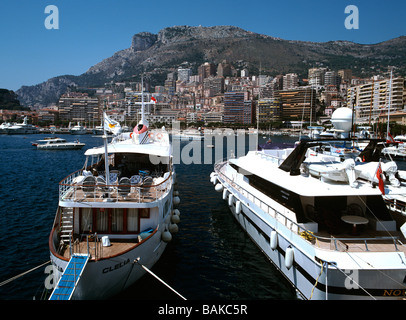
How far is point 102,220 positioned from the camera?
10078 mm

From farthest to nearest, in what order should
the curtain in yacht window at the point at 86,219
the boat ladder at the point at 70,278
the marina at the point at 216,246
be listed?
the curtain in yacht window at the point at 86,219
the marina at the point at 216,246
the boat ladder at the point at 70,278

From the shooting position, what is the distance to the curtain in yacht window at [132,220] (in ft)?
33.4

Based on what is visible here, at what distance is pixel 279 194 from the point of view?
11.6m

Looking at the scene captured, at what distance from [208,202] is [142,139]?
653cm

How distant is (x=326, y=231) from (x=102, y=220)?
727cm

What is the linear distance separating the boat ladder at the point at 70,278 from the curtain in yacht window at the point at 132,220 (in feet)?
7.17

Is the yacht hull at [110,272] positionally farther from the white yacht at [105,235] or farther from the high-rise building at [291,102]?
the high-rise building at [291,102]

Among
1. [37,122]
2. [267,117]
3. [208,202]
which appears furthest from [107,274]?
[37,122]

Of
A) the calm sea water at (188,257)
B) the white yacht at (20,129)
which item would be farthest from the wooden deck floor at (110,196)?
the white yacht at (20,129)

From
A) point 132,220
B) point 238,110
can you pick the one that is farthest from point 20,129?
point 132,220

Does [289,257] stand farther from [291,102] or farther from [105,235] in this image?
[291,102]

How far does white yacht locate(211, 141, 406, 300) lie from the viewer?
298 inches
